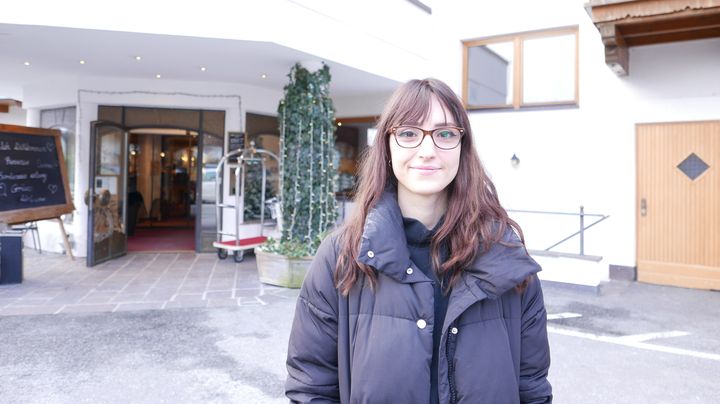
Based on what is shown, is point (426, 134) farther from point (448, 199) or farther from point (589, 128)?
point (589, 128)

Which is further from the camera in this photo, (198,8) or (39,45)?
(39,45)

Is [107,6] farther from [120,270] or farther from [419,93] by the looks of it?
[419,93]

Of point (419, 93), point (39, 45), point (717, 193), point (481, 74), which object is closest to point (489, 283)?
point (419, 93)

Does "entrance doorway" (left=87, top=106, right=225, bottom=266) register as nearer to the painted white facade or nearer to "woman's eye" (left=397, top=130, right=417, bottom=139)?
the painted white facade

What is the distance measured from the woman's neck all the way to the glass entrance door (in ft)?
22.8

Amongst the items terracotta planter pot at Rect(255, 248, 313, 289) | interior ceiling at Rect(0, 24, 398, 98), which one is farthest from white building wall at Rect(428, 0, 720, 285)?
terracotta planter pot at Rect(255, 248, 313, 289)

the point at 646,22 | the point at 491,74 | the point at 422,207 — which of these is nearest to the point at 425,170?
the point at 422,207

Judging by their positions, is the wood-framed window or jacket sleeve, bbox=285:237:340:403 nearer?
jacket sleeve, bbox=285:237:340:403

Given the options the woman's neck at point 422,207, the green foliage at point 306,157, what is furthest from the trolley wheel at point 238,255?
the woman's neck at point 422,207

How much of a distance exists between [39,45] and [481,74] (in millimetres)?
6501

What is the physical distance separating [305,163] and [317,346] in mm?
5249

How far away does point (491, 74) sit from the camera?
837cm

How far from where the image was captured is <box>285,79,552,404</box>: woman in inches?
50.4

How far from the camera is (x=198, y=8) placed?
5266 mm
